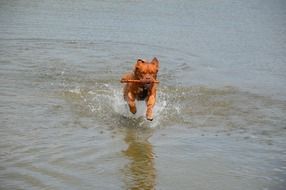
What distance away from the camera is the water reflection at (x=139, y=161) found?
6.31 meters

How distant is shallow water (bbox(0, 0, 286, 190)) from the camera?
6.64 meters

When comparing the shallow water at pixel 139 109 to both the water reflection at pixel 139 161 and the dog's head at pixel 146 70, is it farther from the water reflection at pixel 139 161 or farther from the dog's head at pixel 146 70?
the dog's head at pixel 146 70

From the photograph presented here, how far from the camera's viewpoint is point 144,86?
8742 mm

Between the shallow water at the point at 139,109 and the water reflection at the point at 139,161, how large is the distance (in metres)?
0.01

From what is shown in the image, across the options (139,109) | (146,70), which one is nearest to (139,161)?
(146,70)

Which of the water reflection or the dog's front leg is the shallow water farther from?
the dog's front leg

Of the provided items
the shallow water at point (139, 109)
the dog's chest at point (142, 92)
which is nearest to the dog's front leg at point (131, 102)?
the dog's chest at point (142, 92)

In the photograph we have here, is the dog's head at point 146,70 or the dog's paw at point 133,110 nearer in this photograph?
the dog's head at point 146,70

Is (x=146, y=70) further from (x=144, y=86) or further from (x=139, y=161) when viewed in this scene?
(x=139, y=161)

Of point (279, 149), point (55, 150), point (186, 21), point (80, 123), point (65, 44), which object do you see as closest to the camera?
point (55, 150)

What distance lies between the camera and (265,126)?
9.30 meters

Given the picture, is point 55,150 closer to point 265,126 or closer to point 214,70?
point 265,126

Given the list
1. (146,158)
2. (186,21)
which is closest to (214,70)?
(146,158)

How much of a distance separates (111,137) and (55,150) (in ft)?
3.79
